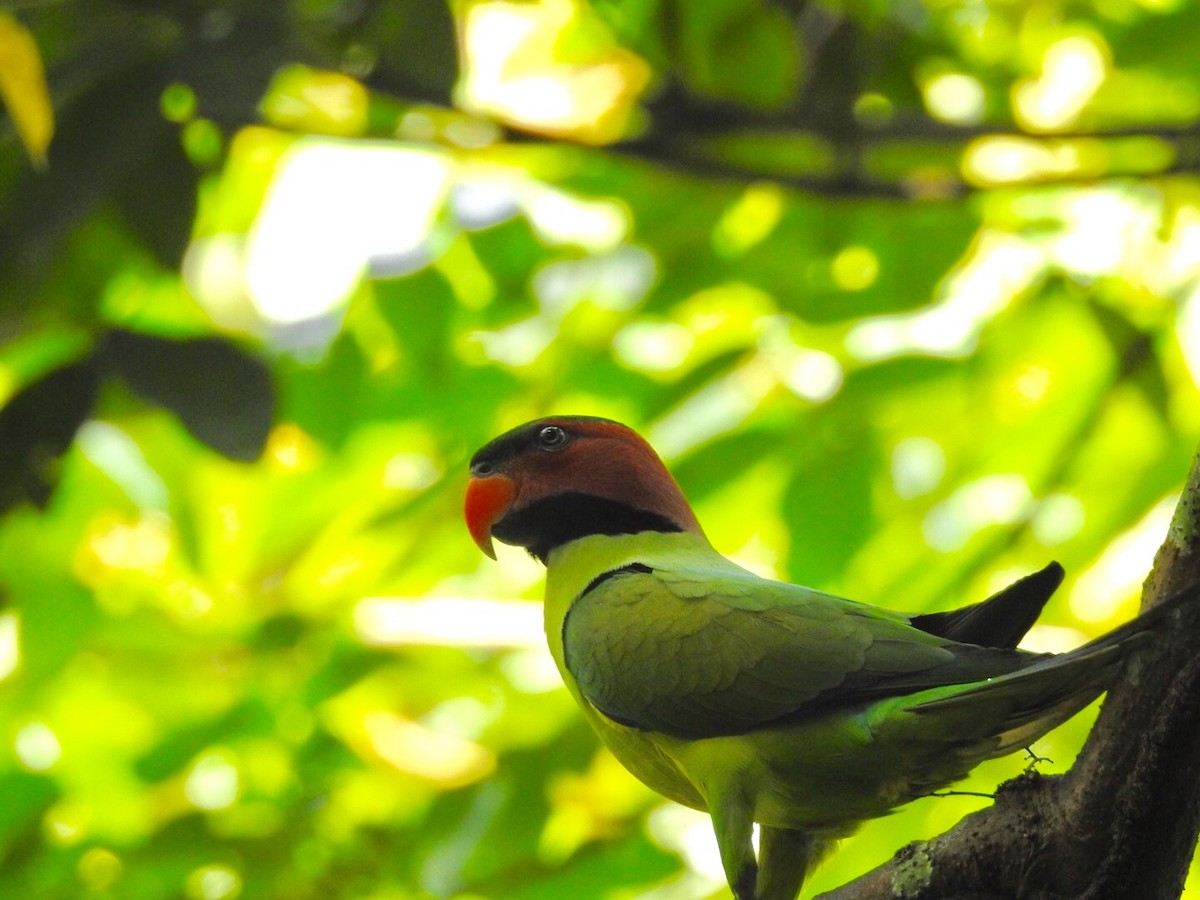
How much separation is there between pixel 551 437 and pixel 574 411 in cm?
115

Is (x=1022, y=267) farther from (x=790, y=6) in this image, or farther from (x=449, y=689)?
(x=449, y=689)

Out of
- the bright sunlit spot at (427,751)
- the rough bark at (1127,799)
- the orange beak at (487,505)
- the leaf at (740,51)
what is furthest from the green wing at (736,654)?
the leaf at (740,51)

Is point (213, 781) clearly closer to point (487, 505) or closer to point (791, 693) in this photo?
point (487, 505)

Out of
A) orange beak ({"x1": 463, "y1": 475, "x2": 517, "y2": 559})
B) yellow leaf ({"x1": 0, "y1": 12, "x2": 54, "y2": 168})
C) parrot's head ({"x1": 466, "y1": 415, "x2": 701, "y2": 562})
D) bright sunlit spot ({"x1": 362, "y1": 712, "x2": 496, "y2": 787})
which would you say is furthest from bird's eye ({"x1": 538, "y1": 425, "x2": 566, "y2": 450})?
yellow leaf ({"x1": 0, "y1": 12, "x2": 54, "y2": 168})

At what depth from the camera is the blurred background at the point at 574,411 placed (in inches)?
161

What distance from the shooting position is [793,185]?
4480 mm

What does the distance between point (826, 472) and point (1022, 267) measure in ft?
4.63

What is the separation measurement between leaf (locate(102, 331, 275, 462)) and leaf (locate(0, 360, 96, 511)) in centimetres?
11

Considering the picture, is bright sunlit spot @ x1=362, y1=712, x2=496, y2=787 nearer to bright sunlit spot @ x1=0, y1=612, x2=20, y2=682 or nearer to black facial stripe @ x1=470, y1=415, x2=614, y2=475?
black facial stripe @ x1=470, y1=415, x2=614, y2=475

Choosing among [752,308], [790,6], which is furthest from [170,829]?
[790,6]

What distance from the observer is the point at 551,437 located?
Result: 384 centimetres

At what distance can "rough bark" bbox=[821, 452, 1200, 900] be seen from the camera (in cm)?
189

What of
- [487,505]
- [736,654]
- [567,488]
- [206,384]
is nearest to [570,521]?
[567,488]

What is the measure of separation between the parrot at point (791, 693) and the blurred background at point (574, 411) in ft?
3.85
